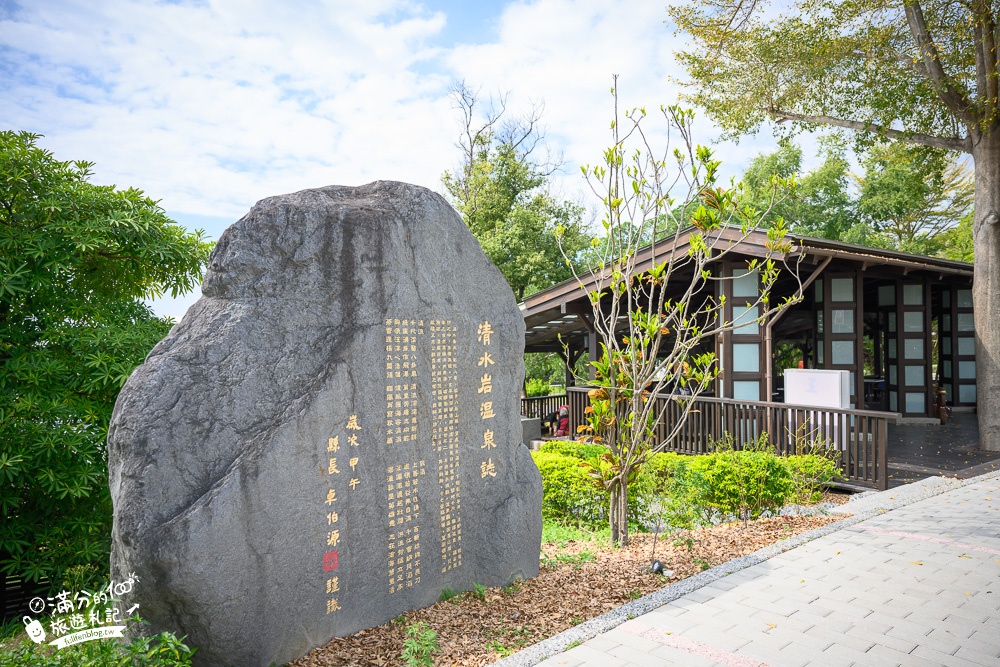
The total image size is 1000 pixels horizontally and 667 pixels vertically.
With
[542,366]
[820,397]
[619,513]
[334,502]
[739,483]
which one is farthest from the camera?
[542,366]

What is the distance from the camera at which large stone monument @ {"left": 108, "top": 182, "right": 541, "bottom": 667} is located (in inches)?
131

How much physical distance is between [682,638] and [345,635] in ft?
6.96

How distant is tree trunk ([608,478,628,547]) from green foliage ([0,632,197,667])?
404 cm

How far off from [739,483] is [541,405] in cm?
910

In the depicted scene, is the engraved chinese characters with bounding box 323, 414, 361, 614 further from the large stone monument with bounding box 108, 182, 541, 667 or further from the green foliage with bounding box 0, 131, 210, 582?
the green foliage with bounding box 0, 131, 210, 582

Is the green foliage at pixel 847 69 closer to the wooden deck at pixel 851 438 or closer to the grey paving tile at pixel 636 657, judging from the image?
the wooden deck at pixel 851 438

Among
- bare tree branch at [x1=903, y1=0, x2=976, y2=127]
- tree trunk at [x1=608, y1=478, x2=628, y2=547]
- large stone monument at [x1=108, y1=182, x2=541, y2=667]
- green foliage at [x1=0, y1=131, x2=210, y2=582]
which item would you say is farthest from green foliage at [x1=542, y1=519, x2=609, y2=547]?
bare tree branch at [x1=903, y1=0, x2=976, y2=127]

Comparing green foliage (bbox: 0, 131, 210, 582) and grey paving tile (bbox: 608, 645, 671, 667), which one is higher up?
Answer: green foliage (bbox: 0, 131, 210, 582)

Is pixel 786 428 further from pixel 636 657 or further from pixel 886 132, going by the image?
pixel 886 132

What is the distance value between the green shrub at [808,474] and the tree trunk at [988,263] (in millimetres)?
7034

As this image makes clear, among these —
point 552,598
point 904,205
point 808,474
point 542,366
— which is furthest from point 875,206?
point 552,598

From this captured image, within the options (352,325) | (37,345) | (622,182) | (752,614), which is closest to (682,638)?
(752,614)

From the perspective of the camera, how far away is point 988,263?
12.7 m

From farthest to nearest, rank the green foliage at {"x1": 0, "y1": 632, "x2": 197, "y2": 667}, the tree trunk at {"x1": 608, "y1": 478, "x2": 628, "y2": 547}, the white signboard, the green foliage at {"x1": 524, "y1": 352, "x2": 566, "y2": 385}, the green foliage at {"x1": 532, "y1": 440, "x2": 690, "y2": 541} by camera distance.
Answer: the green foliage at {"x1": 524, "y1": 352, "x2": 566, "y2": 385} → the white signboard → the green foliage at {"x1": 532, "y1": 440, "x2": 690, "y2": 541} → the tree trunk at {"x1": 608, "y1": 478, "x2": 628, "y2": 547} → the green foliage at {"x1": 0, "y1": 632, "x2": 197, "y2": 667}
